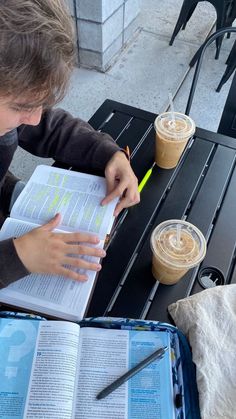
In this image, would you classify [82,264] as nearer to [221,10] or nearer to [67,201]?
[67,201]

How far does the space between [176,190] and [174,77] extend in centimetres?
183

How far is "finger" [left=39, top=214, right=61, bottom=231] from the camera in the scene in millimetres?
740

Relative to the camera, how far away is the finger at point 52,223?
2.43 feet

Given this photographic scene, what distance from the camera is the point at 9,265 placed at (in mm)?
664

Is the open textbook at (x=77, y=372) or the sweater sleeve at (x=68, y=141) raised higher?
the sweater sleeve at (x=68, y=141)

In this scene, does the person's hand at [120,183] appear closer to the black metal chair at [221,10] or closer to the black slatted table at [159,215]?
the black slatted table at [159,215]

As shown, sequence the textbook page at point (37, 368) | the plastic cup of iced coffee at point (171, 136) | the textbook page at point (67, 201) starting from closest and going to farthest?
the textbook page at point (37, 368)
the textbook page at point (67, 201)
the plastic cup of iced coffee at point (171, 136)

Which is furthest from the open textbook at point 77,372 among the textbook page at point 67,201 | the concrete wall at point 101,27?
the concrete wall at point 101,27

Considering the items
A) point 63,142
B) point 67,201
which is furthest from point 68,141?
point 67,201

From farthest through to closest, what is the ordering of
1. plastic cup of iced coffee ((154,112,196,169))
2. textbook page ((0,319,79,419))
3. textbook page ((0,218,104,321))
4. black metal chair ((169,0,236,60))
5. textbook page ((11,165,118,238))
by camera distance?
black metal chair ((169,0,236,60))
plastic cup of iced coffee ((154,112,196,169))
textbook page ((11,165,118,238))
textbook page ((0,218,104,321))
textbook page ((0,319,79,419))

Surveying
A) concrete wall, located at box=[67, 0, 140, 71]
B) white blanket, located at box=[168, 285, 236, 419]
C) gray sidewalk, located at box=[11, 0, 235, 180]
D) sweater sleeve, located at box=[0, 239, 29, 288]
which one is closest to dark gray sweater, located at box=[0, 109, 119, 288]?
sweater sleeve, located at box=[0, 239, 29, 288]

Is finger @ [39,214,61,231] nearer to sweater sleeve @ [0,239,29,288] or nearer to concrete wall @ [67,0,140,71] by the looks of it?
sweater sleeve @ [0,239,29,288]

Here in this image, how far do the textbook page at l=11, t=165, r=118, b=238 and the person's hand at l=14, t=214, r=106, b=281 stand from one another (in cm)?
6

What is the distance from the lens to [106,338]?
61 cm
